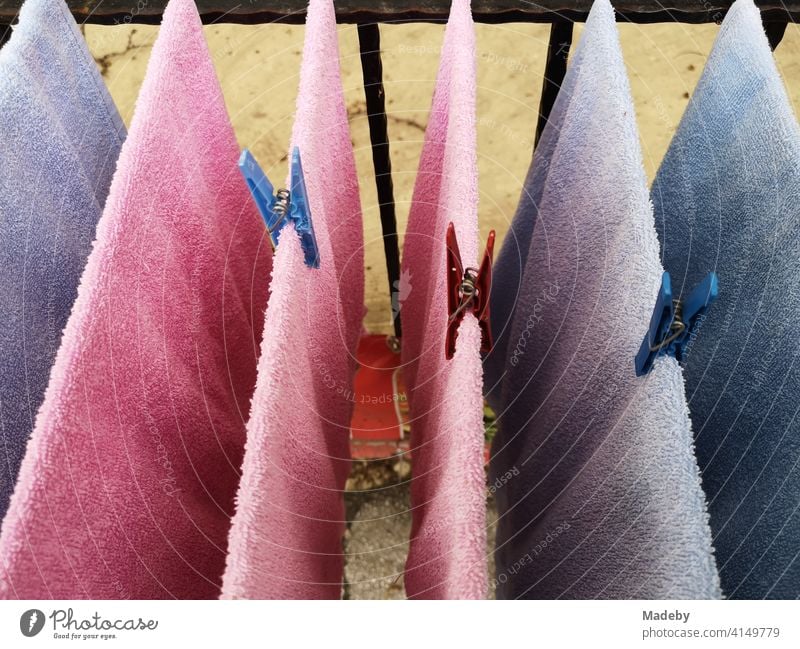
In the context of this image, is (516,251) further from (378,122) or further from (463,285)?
(463,285)

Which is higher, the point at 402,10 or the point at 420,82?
the point at 420,82

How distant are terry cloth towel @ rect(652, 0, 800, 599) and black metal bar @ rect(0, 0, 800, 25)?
79mm

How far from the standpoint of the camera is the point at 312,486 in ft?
1.57

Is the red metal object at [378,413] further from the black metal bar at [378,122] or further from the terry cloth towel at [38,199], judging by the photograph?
the terry cloth towel at [38,199]

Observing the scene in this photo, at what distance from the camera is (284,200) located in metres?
0.37

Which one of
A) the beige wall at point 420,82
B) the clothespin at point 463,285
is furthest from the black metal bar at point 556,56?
the beige wall at point 420,82

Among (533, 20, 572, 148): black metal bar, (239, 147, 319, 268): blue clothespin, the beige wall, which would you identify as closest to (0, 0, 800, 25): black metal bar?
(533, 20, 572, 148): black metal bar

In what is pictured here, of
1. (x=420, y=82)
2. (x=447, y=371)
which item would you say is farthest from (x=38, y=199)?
(x=420, y=82)

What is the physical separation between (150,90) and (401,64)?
112 cm

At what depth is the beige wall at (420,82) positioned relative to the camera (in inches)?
53.4

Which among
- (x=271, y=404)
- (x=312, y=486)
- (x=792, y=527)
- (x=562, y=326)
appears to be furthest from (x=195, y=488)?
(x=792, y=527)

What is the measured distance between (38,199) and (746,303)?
1.78 feet

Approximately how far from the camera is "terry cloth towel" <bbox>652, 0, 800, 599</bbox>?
16.3 inches

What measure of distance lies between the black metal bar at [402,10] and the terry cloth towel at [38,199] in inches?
2.2
